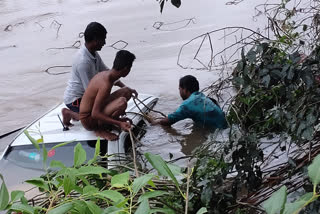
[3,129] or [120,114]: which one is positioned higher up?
[120,114]

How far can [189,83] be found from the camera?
6930 mm

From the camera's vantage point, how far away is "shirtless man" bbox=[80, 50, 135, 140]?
579 cm

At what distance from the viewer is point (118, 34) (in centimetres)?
1505

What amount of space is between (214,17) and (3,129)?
778 cm

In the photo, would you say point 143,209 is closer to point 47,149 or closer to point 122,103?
point 47,149

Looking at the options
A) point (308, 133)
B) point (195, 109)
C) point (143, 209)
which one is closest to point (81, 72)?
point (195, 109)

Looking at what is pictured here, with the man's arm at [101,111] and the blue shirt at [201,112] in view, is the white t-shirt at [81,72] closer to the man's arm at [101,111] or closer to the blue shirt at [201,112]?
the man's arm at [101,111]

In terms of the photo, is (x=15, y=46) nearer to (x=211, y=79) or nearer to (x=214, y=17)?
(x=214, y=17)

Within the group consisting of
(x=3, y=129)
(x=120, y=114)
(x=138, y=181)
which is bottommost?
(x=3, y=129)

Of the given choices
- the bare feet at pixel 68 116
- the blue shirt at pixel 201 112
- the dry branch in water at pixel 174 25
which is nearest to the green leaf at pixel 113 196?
the bare feet at pixel 68 116

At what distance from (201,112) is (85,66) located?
1.58m

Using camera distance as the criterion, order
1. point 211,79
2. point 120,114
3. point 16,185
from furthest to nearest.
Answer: point 211,79, point 120,114, point 16,185

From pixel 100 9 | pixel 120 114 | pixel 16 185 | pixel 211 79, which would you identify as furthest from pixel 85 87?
pixel 100 9

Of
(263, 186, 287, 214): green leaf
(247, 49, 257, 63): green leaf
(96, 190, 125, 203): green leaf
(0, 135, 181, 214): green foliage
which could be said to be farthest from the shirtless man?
(263, 186, 287, 214): green leaf
